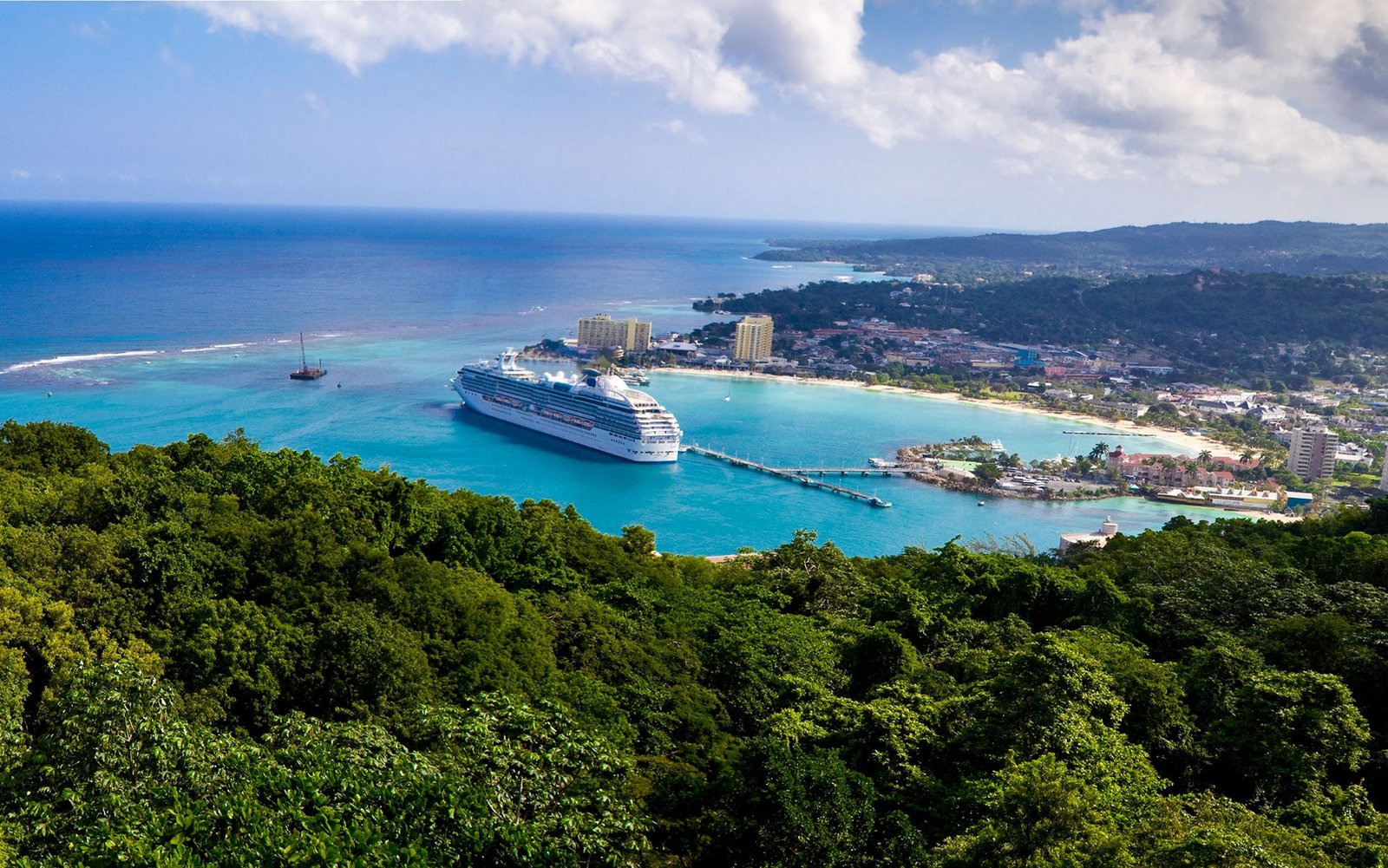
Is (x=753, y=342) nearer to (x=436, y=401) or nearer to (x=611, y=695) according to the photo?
(x=436, y=401)

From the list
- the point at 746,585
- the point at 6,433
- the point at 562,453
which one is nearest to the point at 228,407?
the point at 562,453

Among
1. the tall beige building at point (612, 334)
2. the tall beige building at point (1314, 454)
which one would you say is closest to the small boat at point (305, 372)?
the tall beige building at point (612, 334)

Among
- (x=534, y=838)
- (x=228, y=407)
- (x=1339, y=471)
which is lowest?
(x=1339, y=471)

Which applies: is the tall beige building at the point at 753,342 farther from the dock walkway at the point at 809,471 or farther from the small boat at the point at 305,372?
the small boat at the point at 305,372

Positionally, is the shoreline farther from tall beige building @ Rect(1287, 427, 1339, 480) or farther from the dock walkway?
the dock walkway

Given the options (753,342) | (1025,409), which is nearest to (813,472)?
(1025,409)

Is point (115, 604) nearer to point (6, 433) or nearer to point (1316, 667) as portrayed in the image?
point (6, 433)

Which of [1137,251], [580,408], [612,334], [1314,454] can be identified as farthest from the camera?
[1137,251]
